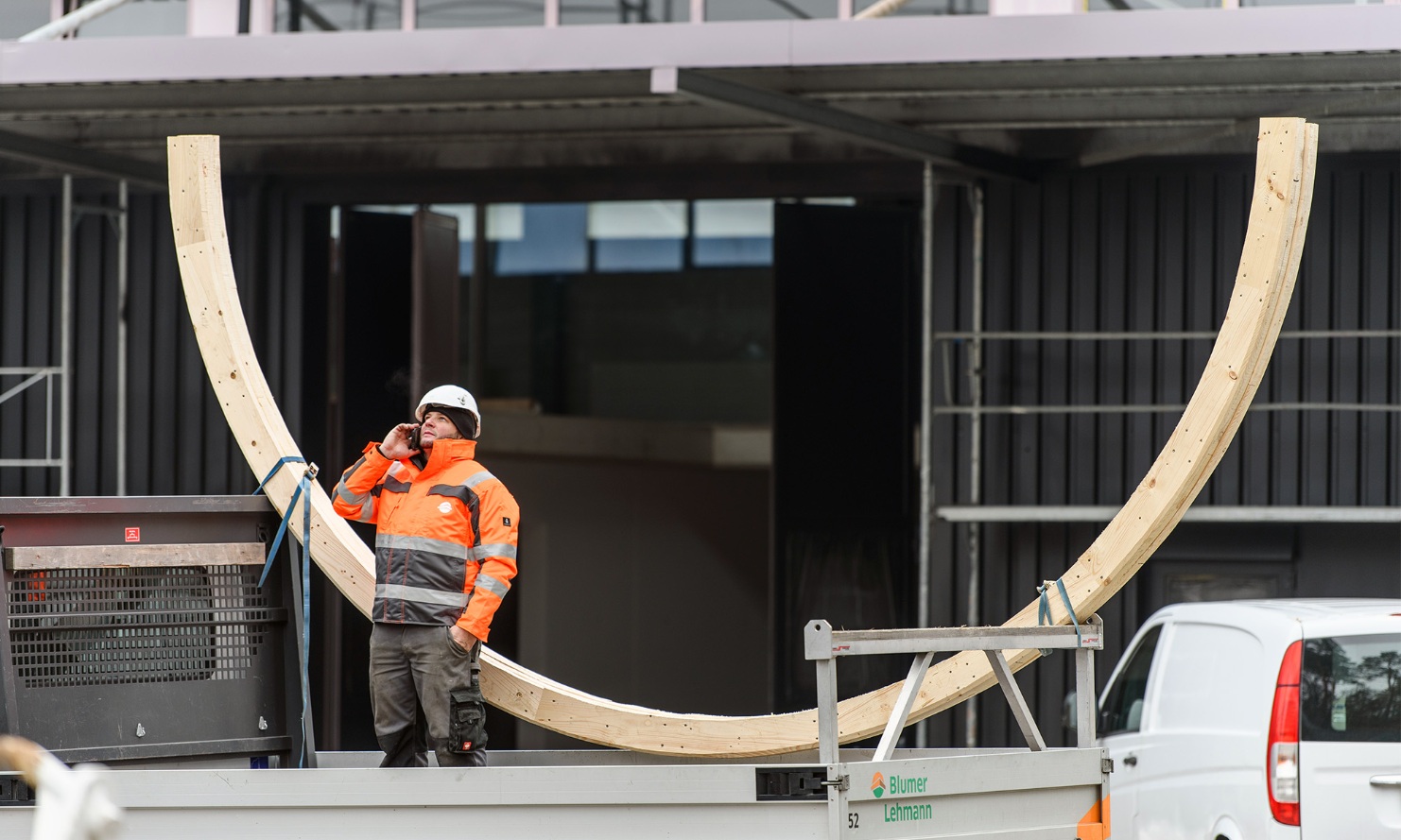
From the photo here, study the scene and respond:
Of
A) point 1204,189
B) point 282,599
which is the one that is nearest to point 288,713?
point 282,599

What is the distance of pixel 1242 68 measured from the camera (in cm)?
823

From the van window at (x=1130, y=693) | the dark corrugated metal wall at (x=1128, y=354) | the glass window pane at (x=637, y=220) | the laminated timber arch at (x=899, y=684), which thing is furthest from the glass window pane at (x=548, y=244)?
the laminated timber arch at (x=899, y=684)

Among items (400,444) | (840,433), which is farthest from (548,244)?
(400,444)

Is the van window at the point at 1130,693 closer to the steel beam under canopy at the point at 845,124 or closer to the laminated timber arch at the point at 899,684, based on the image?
the laminated timber arch at the point at 899,684

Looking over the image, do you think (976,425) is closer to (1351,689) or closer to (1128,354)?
(1128,354)

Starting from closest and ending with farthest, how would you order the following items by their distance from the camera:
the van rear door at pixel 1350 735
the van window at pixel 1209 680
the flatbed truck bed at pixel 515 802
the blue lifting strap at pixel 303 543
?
the flatbed truck bed at pixel 515 802
the blue lifting strap at pixel 303 543
the van rear door at pixel 1350 735
the van window at pixel 1209 680

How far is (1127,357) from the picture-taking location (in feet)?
33.7

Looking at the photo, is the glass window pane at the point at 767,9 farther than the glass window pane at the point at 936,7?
No

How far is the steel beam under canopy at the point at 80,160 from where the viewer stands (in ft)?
31.2

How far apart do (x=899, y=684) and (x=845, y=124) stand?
3.80m

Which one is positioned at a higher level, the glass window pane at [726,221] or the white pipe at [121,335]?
the glass window pane at [726,221]

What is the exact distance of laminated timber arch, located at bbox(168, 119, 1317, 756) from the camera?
19.6 ft

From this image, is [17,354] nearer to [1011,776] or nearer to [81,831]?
[1011,776]

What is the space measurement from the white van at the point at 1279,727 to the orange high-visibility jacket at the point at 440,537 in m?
3.27
